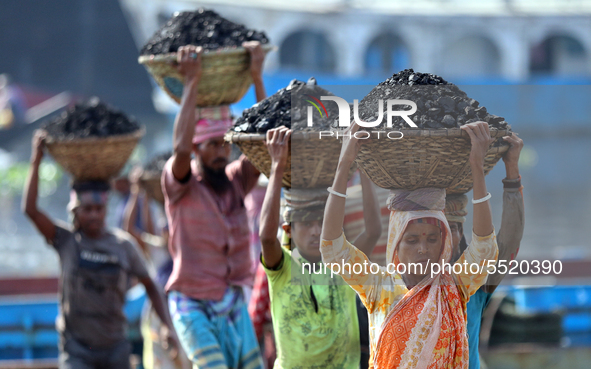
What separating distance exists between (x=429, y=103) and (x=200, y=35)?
183 centimetres

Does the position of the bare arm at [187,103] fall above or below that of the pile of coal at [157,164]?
above

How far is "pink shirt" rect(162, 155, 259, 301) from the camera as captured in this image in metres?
3.87

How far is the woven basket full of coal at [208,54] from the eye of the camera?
12.0 feet

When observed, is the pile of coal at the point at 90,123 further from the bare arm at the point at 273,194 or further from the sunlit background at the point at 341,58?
the sunlit background at the point at 341,58

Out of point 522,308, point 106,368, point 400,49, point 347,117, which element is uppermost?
point 347,117

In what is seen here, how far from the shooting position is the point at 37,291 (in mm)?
8531

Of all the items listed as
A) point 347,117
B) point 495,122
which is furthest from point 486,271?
point 347,117

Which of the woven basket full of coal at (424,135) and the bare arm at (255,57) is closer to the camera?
the woven basket full of coal at (424,135)

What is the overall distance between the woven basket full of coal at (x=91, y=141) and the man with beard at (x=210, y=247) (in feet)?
2.94

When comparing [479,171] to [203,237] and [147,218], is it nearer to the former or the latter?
[203,237]

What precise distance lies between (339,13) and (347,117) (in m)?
33.9

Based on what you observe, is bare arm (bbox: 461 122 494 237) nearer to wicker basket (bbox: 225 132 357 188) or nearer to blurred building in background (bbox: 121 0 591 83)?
wicker basket (bbox: 225 132 357 188)

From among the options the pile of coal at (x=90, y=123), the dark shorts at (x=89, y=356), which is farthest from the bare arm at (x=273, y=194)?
the pile of coal at (x=90, y=123)

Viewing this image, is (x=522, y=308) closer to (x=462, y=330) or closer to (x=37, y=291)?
(x=462, y=330)
